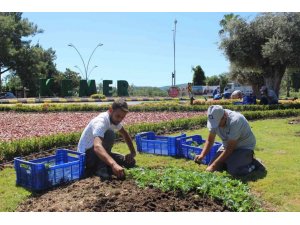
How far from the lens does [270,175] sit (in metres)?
6.70

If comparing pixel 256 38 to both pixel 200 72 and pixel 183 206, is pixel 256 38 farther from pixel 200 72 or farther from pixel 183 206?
pixel 200 72

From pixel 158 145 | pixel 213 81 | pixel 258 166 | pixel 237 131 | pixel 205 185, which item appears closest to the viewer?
pixel 205 185

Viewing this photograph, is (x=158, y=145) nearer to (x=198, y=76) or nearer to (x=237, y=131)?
(x=237, y=131)

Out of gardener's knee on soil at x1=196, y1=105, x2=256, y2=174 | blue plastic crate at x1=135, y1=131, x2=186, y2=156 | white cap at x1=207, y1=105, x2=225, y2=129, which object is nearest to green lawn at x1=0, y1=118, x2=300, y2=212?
blue plastic crate at x1=135, y1=131, x2=186, y2=156

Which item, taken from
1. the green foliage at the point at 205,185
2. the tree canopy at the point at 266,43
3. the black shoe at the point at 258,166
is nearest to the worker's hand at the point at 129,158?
the green foliage at the point at 205,185

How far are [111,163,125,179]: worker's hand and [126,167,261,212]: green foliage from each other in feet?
0.40

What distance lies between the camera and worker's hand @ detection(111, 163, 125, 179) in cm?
550

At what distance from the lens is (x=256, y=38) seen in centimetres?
2514

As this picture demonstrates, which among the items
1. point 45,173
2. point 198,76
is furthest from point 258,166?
point 198,76

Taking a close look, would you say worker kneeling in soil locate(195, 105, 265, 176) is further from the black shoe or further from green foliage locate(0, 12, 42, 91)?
green foliage locate(0, 12, 42, 91)

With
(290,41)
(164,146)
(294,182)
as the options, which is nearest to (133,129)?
(164,146)

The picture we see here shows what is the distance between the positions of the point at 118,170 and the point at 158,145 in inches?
132

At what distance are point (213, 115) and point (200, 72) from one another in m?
62.6

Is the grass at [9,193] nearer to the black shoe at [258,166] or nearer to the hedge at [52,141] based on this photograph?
the hedge at [52,141]
